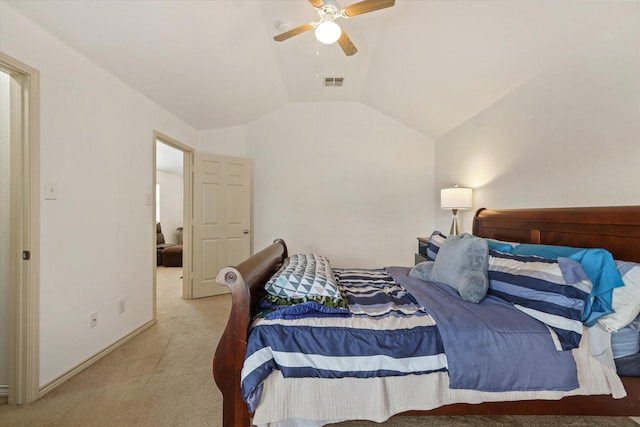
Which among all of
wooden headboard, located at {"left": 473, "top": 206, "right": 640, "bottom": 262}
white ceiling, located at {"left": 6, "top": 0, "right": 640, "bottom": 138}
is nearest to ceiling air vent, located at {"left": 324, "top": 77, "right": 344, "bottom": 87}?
white ceiling, located at {"left": 6, "top": 0, "right": 640, "bottom": 138}

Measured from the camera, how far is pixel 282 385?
1.16 m

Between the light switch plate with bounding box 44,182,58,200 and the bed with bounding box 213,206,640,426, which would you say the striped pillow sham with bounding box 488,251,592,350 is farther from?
the light switch plate with bounding box 44,182,58,200

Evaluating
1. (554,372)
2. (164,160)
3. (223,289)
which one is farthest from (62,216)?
(164,160)

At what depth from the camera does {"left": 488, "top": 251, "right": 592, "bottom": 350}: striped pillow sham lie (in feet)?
4.04

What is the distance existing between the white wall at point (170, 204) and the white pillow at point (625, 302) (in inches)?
281

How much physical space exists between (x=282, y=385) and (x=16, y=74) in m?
2.43

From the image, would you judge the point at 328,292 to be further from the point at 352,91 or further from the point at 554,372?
the point at 352,91

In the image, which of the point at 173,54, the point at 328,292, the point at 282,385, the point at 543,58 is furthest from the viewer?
the point at 173,54

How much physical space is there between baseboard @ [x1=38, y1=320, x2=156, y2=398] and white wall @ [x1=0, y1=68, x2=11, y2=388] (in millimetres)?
218

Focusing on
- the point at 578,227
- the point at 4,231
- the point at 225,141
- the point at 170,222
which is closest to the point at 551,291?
the point at 578,227

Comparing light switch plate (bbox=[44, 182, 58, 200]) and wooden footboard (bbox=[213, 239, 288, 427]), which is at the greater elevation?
light switch plate (bbox=[44, 182, 58, 200])

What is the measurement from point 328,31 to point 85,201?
220 centimetres

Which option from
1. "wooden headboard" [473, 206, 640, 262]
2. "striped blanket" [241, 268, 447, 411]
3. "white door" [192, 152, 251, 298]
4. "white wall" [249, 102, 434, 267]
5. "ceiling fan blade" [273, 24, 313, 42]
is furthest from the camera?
"white wall" [249, 102, 434, 267]

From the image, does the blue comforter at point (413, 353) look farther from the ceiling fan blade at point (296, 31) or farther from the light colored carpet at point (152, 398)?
the ceiling fan blade at point (296, 31)
